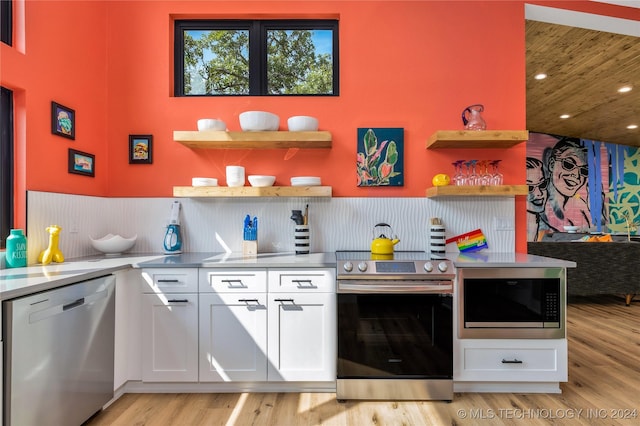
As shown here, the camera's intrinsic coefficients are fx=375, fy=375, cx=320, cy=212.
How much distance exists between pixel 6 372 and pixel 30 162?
140cm

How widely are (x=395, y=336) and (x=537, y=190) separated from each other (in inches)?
259

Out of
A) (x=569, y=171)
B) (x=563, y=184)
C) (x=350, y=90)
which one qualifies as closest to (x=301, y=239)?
Answer: (x=350, y=90)

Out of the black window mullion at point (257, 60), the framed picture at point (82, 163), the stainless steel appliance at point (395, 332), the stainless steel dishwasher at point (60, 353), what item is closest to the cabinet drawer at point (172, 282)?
the stainless steel dishwasher at point (60, 353)

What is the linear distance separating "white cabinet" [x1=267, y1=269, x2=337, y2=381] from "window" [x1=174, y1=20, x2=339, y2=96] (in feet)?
5.34

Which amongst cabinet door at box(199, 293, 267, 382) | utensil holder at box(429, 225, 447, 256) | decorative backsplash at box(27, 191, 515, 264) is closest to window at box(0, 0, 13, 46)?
decorative backsplash at box(27, 191, 515, 264)

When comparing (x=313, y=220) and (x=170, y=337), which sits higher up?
(x=313, y=220)

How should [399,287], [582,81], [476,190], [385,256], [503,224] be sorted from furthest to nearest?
1. [582,81]
2. [503,224]
3. [476,190]
4. [385,256]
5. [399,287]

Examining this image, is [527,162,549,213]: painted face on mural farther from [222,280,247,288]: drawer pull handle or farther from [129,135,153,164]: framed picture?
[129,135,153,164]: framed picture

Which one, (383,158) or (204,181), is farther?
(383,158)

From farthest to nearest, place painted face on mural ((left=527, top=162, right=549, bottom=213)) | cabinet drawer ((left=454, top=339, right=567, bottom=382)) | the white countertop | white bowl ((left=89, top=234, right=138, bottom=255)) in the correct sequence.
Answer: painted face on mural ((left=527, top=162, right=549, bottom=213))
white bowl ((left=89, top=234, right=138, bottom=255))
cabinet drawer ((left=454, top=339, right=567, bottom=382))
the white countertop

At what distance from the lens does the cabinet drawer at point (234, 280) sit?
7.80 ft

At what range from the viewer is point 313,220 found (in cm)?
306

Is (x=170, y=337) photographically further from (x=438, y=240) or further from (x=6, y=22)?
(x=6, y=22)

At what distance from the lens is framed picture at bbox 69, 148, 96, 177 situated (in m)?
2.70
